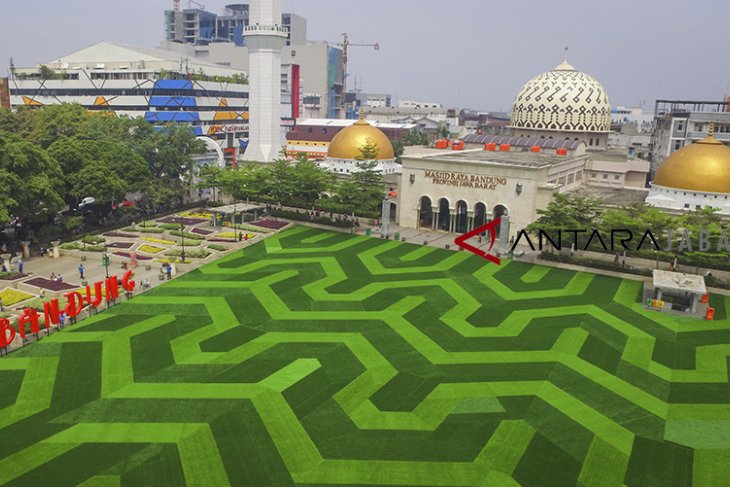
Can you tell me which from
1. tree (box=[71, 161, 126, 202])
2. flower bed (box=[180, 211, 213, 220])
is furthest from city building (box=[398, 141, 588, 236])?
tree (box=[71, 161, 126, 202])

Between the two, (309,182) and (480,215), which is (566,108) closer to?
(480,215)

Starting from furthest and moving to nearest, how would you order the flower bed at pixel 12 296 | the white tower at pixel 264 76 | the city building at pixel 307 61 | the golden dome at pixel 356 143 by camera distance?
the city building at pixel 307 61 → the white tower at pixel 264 76 → the golden dome at pixel 356 143 → the flower bed at pixel 12 296

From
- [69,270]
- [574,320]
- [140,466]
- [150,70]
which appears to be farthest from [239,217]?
[150,70]

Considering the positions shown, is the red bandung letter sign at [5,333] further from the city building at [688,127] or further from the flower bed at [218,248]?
the city building at [688,127]

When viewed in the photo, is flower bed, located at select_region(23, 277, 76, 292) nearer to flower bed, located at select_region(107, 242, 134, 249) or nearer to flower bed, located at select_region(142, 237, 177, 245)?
flower bed, located at select_region(107, 242, 134, 249)

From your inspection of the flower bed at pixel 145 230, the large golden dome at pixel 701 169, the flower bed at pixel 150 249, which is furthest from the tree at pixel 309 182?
the large golden dome at pixel 701 169

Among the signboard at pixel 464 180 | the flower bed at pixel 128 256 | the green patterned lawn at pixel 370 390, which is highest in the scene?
the signboard at pixel 464 180
